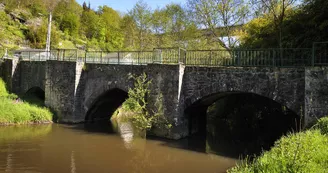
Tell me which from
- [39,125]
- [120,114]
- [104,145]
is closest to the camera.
Answer: [104,145]

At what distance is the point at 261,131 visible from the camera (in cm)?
1781

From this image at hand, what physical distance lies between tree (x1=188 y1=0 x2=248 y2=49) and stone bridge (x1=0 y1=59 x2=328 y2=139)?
32.5 ft

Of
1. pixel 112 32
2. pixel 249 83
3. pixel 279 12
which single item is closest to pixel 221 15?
pixel 279 12

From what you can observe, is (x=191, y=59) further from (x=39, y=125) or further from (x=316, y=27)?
(x=39, y=125)

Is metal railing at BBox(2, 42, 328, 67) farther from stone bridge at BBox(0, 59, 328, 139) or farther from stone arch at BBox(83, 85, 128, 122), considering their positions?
stone arch at BBox(83, 85, 128, 122)

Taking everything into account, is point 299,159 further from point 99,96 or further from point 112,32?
point 112,32

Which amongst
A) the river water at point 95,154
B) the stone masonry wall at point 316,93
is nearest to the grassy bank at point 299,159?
the stone masonry wall at point 316,93

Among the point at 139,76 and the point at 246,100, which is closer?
the point at 139,76

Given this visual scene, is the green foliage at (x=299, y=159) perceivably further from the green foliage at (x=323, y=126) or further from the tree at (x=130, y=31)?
the tree at (x=130, y=31)

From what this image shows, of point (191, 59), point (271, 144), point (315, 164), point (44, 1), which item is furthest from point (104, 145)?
point (44, 1)

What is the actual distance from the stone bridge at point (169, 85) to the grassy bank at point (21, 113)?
34.6 inches

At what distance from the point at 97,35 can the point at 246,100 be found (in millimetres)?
38328

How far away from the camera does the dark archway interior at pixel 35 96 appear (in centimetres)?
1995

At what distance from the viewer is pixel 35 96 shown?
70.0 feet
